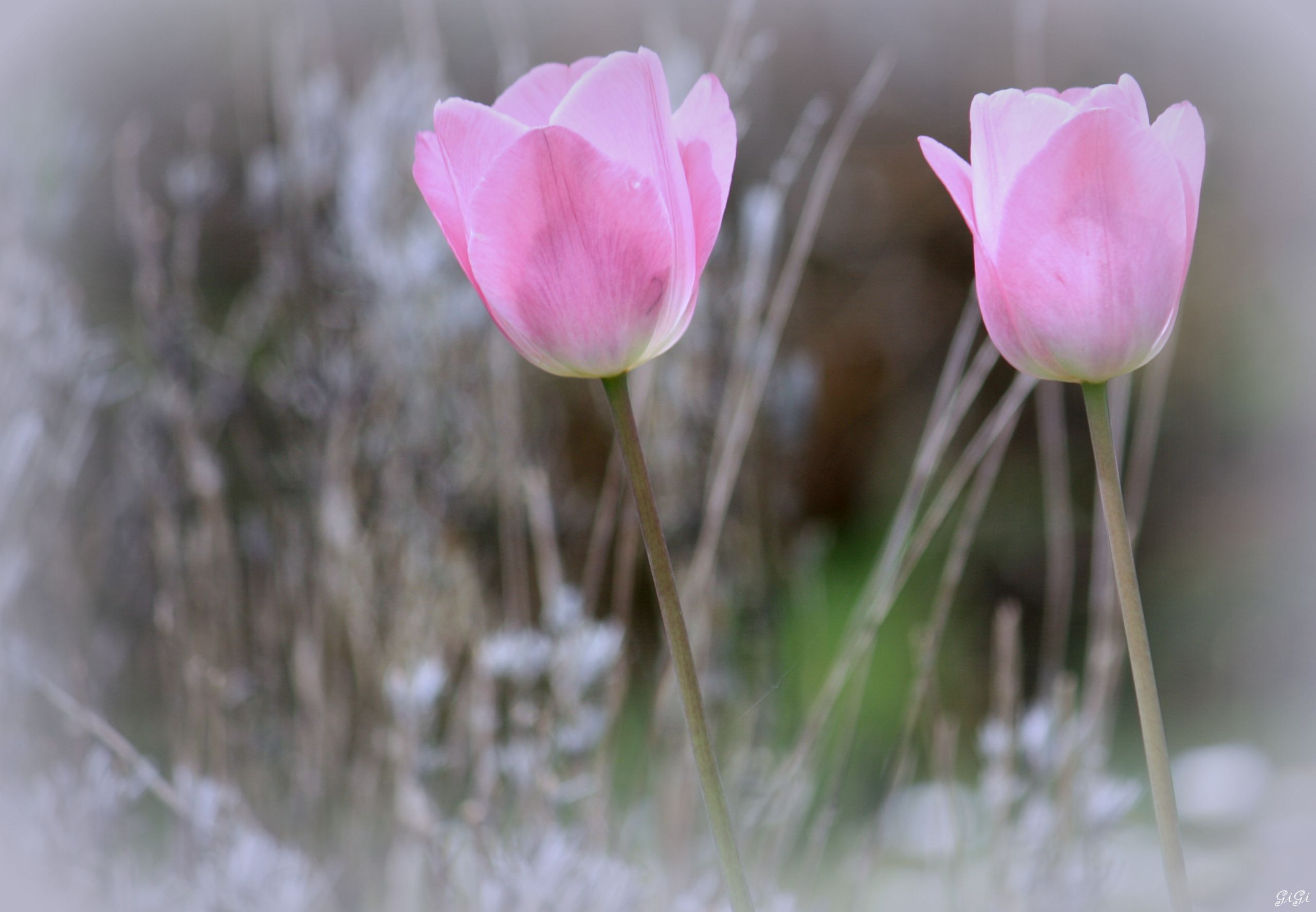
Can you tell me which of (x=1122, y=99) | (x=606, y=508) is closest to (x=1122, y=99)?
(x=1122, y=99)

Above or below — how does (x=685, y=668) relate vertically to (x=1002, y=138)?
below

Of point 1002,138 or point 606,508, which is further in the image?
point 606,508

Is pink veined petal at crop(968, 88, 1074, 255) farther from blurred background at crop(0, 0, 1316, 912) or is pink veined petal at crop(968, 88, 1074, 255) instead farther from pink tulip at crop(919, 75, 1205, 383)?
blurred background at crop(0, 0, 1316, 912)

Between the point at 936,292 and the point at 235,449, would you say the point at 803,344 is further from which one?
the point at 235,449

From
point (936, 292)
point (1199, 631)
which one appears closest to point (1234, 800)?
point (1199, 631)

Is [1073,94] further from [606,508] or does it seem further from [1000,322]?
[606,508]

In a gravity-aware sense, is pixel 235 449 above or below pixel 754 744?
above
